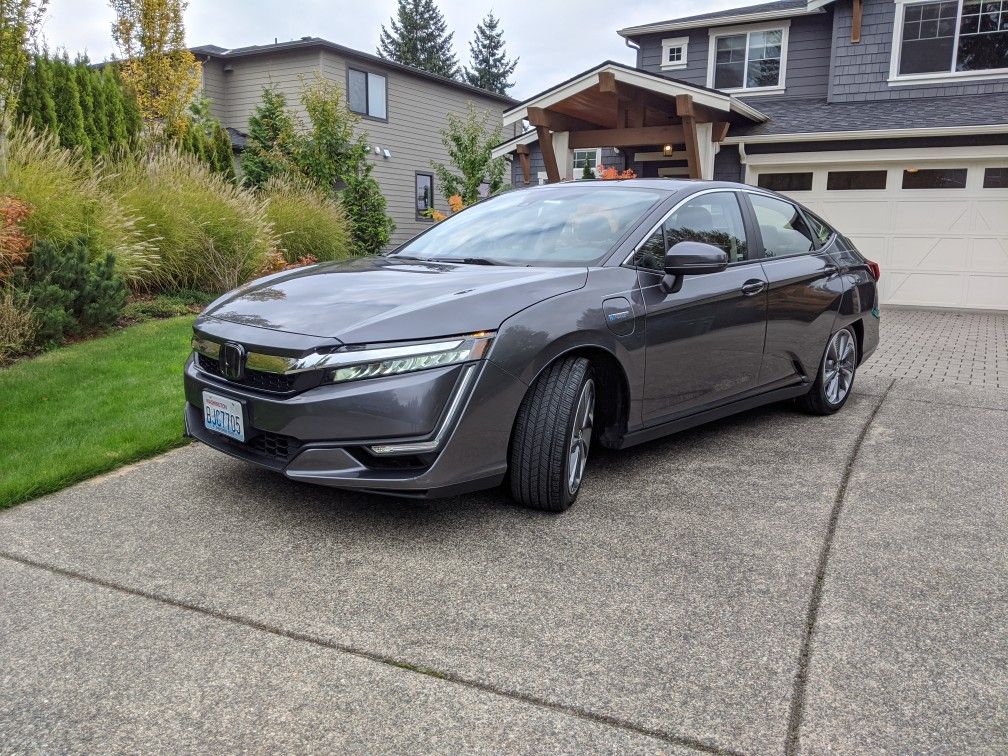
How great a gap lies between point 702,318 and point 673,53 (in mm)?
13834

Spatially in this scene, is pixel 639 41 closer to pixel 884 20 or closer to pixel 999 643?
pixel 884 20

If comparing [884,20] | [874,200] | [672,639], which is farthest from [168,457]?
[884,20]

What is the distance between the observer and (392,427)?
3.06 meters

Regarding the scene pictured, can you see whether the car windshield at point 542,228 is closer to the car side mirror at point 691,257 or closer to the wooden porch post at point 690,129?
the car side mirror at point 691,257

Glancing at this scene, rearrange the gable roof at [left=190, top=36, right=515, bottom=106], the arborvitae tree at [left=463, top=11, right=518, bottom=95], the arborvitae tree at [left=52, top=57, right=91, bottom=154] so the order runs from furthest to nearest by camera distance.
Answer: the arborvitae tree at [left=463, top=11, right=518, bottom=95] → the gable roof at [left=190, top=36, right=515, bottom=106] → the arborvitae tree at [left=52, top=57, right=91, bottom=154]

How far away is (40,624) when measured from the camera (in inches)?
104

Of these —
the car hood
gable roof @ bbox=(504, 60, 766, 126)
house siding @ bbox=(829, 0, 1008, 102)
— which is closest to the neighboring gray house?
gable roof @ bbox=(504, 60, 766, 126)

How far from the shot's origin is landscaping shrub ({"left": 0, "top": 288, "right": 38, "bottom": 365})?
618 centimetres

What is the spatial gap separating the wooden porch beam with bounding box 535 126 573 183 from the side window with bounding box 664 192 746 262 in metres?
8.71

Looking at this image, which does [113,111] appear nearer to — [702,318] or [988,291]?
[702,318]

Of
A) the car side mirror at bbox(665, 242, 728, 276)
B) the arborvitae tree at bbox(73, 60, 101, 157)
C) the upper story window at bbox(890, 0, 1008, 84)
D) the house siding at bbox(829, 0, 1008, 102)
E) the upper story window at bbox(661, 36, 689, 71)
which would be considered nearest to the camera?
the car side mirror at bbox(665, 242, 728, 276)

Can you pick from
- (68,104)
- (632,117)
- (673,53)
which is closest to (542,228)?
(68,104)

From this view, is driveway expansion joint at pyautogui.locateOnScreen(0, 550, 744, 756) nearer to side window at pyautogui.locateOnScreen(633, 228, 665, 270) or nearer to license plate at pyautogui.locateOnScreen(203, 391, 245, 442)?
license plate at pyautogui.locateOnScreen(203, 391, 245, 442)

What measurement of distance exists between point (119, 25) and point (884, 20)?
1442 centimetres
